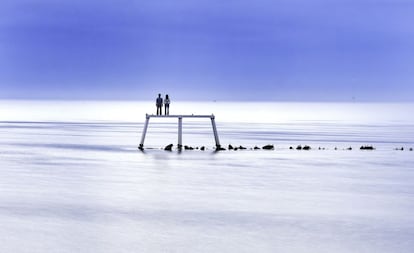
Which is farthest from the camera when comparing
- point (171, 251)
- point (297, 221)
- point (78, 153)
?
point (78, 153)

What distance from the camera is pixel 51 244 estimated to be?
22.2m

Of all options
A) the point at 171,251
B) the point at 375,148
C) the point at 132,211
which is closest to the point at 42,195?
the point at 132,211

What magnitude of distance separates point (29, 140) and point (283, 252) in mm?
54992

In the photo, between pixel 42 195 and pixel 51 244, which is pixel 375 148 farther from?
pixel 51 244

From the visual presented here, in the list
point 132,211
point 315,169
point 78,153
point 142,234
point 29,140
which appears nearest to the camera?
point 142,234

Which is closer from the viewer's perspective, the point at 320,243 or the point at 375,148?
the point at 320,243

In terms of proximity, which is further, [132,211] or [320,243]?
[132,211]

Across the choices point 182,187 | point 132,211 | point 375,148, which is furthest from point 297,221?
point 375,148

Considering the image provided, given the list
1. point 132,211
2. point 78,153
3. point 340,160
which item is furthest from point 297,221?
point 78,153

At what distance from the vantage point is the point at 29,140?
243 ft

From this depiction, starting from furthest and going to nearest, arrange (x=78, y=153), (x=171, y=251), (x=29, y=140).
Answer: (x=29, y=140), (x=78, y=153), (x=171, y=251)

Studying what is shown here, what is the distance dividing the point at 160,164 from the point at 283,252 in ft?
86.7

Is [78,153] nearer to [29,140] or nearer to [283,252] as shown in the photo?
[29,140]

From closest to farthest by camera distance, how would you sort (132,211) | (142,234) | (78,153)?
(142,234) < (132,211) < (78,153)
